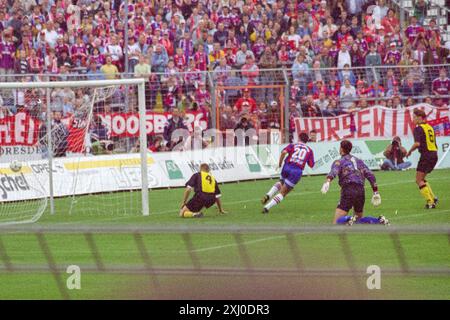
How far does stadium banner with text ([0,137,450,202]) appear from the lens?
23094 millimetres

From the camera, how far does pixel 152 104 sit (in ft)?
100

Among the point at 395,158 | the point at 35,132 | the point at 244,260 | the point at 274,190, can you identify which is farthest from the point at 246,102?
the point at 244,260

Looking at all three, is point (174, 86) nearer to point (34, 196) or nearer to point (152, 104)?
point (152, 104)

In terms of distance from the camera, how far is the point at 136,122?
2875 cm

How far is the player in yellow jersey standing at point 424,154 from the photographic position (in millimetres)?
21812

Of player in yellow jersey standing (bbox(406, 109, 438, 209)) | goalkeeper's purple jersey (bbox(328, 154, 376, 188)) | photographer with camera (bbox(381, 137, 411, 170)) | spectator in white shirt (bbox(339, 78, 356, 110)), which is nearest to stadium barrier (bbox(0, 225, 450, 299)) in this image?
goalkeeper's purple jersey (bbox(328, 154, 376, 188))

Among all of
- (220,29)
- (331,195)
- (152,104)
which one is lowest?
(331,195)

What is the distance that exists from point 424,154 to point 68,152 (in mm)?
8346

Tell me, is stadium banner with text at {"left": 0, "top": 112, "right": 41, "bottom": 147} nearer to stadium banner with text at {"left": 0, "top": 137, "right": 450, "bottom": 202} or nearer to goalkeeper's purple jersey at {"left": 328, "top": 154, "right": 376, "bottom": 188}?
stadium banner with text at {"left": 0, "top": 137, "right": 450, "bottom": 202}

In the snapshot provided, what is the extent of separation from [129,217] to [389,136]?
1240 centimetres

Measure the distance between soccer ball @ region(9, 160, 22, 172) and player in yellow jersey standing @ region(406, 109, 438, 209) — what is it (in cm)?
809

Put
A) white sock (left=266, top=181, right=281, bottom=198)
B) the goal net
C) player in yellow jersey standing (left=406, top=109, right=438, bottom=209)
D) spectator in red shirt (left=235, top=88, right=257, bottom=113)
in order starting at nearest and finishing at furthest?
player in yellow jersey standing (left=406, top=109, right=438, bottom=209), the goal net, white sock (left=266, top=181, right=281, bottom=198), spectator in red shirt (left=235, top=88, right=257, bottom=113)

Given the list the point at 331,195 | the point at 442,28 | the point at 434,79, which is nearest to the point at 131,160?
the point at 331,195

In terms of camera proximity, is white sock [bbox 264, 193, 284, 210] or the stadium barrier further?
white sock [bbox 264, 193, 284, 210]
